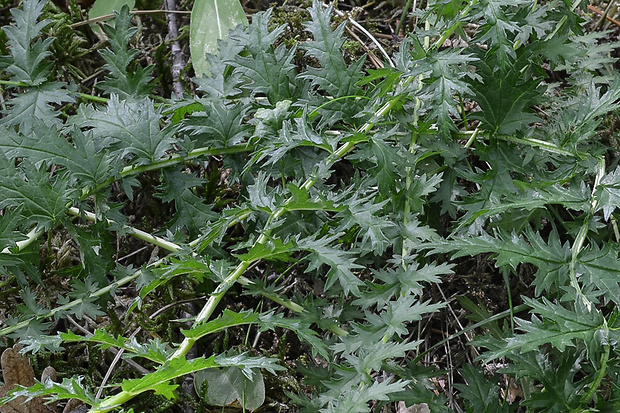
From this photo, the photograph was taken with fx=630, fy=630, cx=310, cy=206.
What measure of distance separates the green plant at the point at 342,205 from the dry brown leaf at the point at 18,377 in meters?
0.19

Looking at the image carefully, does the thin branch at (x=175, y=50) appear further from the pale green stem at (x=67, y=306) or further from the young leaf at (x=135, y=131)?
the pale green stem at (x=67, y=306)

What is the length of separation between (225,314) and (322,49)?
98 centimetres

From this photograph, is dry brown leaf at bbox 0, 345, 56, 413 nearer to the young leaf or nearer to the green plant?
the green plant

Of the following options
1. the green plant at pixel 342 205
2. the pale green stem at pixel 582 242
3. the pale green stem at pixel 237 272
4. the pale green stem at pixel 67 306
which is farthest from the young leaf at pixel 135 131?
the pale green stem at pixel 582 242

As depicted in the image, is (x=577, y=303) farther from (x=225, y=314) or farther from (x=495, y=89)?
(x=225, y=314)

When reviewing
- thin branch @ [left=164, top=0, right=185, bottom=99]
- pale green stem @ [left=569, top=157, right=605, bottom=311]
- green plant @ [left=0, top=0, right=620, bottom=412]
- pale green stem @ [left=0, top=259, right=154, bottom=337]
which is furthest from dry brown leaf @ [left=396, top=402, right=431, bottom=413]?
thin branch @ [left=164, top=0, right=185, bottom=99]

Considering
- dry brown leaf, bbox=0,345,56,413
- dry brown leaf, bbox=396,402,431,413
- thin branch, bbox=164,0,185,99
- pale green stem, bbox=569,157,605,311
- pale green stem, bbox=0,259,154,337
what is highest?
thin branch, bbox=164,0,185,99

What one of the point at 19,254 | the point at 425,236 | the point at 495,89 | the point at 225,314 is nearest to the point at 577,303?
the point at 425,236

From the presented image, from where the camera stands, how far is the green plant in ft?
5.43

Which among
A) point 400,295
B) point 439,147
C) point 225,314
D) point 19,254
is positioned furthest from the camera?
point 439,147

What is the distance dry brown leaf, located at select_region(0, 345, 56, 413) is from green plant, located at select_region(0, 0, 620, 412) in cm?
19

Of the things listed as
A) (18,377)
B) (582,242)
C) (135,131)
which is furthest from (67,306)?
(582,242)

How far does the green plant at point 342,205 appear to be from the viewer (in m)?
1.66

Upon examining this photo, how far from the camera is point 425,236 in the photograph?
5.93 feet
